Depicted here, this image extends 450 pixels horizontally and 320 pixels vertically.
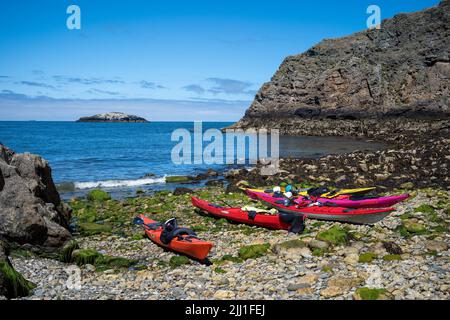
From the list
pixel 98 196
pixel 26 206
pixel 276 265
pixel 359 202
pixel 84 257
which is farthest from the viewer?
pixel 98 196

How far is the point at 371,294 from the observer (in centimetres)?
820

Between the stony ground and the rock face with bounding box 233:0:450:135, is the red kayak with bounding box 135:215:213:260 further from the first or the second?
the rock face with bounding box 233:0:450:135

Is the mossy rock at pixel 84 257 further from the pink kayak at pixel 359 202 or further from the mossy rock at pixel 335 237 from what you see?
the pink kayak at pixel 359 202

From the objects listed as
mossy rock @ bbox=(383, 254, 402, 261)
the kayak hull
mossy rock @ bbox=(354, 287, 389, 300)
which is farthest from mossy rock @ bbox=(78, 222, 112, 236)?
mossy rock @ bbox=(354, 287, 389, 300)

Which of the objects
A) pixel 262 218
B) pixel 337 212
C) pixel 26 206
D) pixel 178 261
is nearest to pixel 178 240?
pixel 178 261

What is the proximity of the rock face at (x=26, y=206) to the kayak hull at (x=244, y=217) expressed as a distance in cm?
641

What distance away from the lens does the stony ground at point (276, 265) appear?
9.07 metres

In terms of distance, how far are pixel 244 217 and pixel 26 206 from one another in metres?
8.41

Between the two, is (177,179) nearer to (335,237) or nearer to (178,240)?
(178,240)

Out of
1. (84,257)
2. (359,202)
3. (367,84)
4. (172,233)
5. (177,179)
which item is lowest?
(84,257)

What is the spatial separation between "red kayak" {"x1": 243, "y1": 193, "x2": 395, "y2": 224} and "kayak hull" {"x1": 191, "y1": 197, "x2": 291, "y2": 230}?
2.07 metres

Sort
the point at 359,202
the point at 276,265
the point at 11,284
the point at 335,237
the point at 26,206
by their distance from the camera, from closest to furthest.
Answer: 1. the point at 11,284
2. the point at 276,265
3. the point at 335,237
4. the point at 26,206
5. the point at 359,202

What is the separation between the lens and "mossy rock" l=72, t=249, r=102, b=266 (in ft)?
39.5

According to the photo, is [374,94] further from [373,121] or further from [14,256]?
[14,256]
